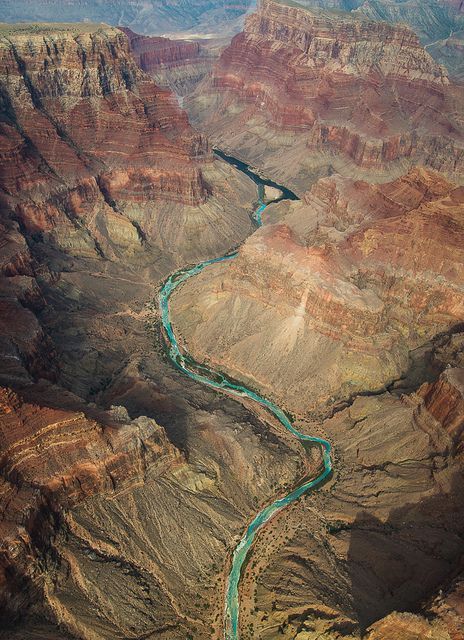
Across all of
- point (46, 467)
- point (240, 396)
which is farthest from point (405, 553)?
point (46, 467)

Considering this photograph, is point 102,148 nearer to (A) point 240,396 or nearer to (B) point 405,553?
(A) point 240,396

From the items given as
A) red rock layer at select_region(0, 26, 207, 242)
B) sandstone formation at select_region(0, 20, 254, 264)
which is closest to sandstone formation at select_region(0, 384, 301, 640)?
sandstone formation at select_region(0, 20, 254, 264)

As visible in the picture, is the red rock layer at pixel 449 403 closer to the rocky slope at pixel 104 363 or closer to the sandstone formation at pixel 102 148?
the rocky slope at pixel 104 363

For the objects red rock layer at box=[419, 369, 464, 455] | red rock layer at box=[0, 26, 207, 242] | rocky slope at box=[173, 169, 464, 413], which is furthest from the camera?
red rock layer at box=[0, 26, 207, 242]

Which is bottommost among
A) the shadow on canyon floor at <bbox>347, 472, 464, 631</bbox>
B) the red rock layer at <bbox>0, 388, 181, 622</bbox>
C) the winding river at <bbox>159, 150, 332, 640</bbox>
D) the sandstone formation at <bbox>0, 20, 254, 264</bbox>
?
the winding river at <bbox>159, 150, 332, 640</bbox>

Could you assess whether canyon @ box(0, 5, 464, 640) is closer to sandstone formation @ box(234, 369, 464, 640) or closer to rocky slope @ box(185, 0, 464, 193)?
sandstone formation @ box(234, 369, 464, 640)

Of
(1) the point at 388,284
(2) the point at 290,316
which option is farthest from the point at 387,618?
(1) the point at 388,284

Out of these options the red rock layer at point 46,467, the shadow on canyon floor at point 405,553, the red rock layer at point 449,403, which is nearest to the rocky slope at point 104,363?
the red rock layer at point 46,467
